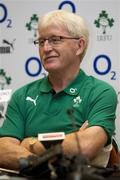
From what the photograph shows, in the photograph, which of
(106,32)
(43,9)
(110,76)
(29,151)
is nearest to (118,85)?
(110,76)

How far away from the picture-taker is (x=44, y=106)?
2006 mm

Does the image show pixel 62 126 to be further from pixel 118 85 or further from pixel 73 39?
pixel 118 85

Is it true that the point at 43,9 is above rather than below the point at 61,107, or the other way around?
above

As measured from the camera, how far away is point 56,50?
2.03 metres

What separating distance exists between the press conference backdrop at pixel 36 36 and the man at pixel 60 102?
3.05 feet

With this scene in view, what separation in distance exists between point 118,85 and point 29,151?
1421mm

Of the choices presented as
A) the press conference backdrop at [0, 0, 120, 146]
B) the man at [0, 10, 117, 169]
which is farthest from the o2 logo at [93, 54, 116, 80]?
the man at [0, 10, 117, 169]

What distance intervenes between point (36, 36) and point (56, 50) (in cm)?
107

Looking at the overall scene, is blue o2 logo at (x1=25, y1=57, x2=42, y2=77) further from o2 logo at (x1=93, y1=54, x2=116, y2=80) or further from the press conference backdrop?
o2 logo at (x1=93, y1=54, x2=116, y2=80)

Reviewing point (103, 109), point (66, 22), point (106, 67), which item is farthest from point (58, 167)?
point (106, 67)

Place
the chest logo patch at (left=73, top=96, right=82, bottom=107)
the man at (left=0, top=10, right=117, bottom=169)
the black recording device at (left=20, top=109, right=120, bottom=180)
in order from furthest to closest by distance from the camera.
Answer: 1. the chest logo patch at (left=73, top=96, right=82, bottom=107)
2. the man at (left=0, top=10, right=117, bottom=169)
3. the black recording device at (left=20, top=109, right=120, bottom=180)

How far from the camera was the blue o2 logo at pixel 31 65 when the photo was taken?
3.10 m

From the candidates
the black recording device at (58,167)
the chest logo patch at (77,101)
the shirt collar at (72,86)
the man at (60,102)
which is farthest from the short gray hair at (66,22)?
the black recording device at (58,167)

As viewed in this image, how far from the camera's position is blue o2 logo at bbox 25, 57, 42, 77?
310 centimetres
